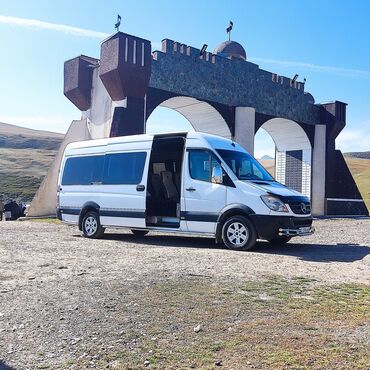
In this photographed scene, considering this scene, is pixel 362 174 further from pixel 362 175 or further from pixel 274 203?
pixel 274 203

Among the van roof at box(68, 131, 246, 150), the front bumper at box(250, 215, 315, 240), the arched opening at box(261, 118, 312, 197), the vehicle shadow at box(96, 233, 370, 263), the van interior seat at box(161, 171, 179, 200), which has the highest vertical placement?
the arched opening at box(261, 118, 312, 197)

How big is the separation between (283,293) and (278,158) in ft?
81.8

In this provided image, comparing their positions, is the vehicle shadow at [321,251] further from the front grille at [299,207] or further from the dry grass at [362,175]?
the dry grass at [362,175]

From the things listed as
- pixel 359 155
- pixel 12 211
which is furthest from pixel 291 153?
pixel 359 155

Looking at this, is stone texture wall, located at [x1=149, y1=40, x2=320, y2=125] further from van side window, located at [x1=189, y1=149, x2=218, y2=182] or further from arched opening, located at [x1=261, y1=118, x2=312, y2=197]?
van side window, located at [x1=189, y1=149, x2=218, y2=182]

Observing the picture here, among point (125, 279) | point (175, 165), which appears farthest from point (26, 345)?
point (175, 165)

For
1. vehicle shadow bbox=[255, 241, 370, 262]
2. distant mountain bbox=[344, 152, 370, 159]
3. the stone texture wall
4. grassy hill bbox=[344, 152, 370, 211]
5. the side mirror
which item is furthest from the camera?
distant mountain bbox=[344, 152, 370, 159]

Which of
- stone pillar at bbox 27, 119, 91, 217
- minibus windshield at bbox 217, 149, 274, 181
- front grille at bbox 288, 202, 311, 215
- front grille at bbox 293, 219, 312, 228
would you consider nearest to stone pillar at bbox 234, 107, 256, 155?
stone pillar at bbox 27, 119, 91, 217

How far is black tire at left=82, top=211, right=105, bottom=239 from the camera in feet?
40.0

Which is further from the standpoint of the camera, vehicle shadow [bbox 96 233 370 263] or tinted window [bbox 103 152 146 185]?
tinted window [bbox 103 152 146 185]

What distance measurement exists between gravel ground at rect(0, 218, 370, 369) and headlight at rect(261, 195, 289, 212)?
36.8 inches

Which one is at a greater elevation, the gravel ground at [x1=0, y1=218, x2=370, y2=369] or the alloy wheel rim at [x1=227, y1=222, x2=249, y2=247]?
the alloy wheel rim at [x1=227, y1=222, x2=249, y2=247]

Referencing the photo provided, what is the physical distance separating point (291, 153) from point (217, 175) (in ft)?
66.2

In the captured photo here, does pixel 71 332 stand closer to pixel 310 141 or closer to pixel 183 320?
pixel 183 320
